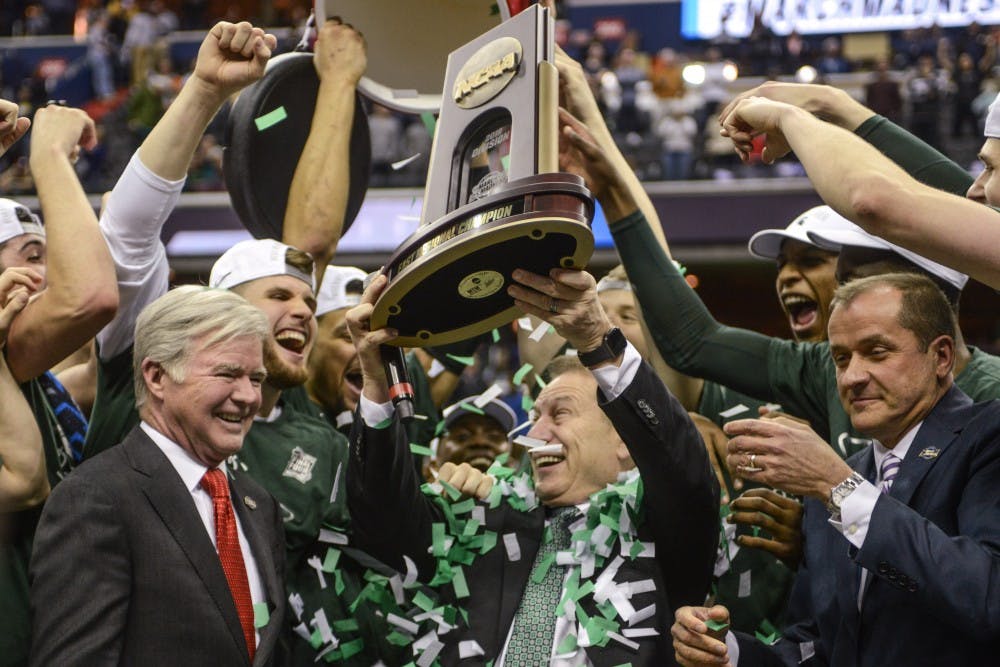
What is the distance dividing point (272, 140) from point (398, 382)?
1142 mm

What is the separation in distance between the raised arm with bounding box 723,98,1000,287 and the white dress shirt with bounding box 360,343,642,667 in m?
0.51

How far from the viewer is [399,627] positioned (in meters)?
2.86

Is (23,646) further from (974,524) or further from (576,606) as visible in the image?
(974,524)

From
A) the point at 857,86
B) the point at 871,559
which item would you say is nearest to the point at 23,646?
the point at 871,559

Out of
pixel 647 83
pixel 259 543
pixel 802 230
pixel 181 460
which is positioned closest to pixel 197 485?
pixel 181 460

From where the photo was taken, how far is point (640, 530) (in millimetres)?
2721

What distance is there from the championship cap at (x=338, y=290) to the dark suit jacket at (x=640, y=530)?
1.16m

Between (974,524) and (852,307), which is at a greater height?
(852,307)

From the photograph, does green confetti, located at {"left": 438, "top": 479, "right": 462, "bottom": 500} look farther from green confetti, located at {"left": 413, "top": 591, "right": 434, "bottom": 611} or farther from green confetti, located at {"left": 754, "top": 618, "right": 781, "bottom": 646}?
green confetti, located at {"left": 754, "top": 618, "right": 781, "bottom": 646}

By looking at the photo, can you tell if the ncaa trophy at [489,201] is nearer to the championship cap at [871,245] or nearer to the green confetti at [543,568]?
the green confetti at [543,568]

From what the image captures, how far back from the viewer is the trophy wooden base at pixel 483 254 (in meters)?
1.94

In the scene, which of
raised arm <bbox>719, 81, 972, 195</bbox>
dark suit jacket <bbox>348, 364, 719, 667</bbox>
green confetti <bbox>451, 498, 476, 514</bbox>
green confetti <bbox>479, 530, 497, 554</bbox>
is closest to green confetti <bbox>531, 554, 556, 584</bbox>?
dark suit jacket <bbox>348, 364, 719, 667</bbox>

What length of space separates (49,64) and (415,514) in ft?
54.1

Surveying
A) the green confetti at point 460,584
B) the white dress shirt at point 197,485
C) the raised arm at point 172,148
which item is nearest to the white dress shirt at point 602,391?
the green confetti at point 460,584
